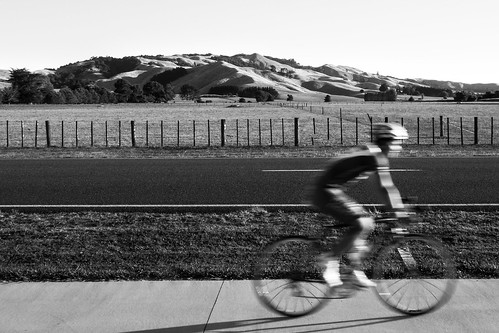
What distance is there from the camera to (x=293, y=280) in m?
4.86

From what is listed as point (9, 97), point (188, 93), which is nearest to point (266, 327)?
point (9, 97)

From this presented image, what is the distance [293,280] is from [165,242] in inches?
105

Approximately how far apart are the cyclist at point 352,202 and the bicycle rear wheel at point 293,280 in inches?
6.4

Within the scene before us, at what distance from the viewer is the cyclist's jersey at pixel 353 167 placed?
442cm

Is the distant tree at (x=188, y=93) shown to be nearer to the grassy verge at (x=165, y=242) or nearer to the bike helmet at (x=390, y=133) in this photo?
the grassy verge at (x=165, y=242)

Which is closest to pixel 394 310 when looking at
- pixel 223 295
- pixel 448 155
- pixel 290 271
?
pixel 290 271

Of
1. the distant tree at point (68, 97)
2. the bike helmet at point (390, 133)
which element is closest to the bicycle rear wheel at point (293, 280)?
the bike helmet at point (390, 133)

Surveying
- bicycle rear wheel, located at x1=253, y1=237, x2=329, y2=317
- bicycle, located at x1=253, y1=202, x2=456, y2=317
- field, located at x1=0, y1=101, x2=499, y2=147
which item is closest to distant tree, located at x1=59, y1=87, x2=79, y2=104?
field, located at x1=0, y1=101, x2=499, y2=147

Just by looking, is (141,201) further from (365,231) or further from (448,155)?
(448,155)

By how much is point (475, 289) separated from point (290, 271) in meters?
1.61

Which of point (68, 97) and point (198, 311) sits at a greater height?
point (68, 97)

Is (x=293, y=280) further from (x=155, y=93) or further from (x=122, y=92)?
(x=122, y=92)

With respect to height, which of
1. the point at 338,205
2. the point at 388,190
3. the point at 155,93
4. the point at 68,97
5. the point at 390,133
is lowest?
the point at 338,205

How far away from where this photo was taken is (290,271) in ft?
16.1
